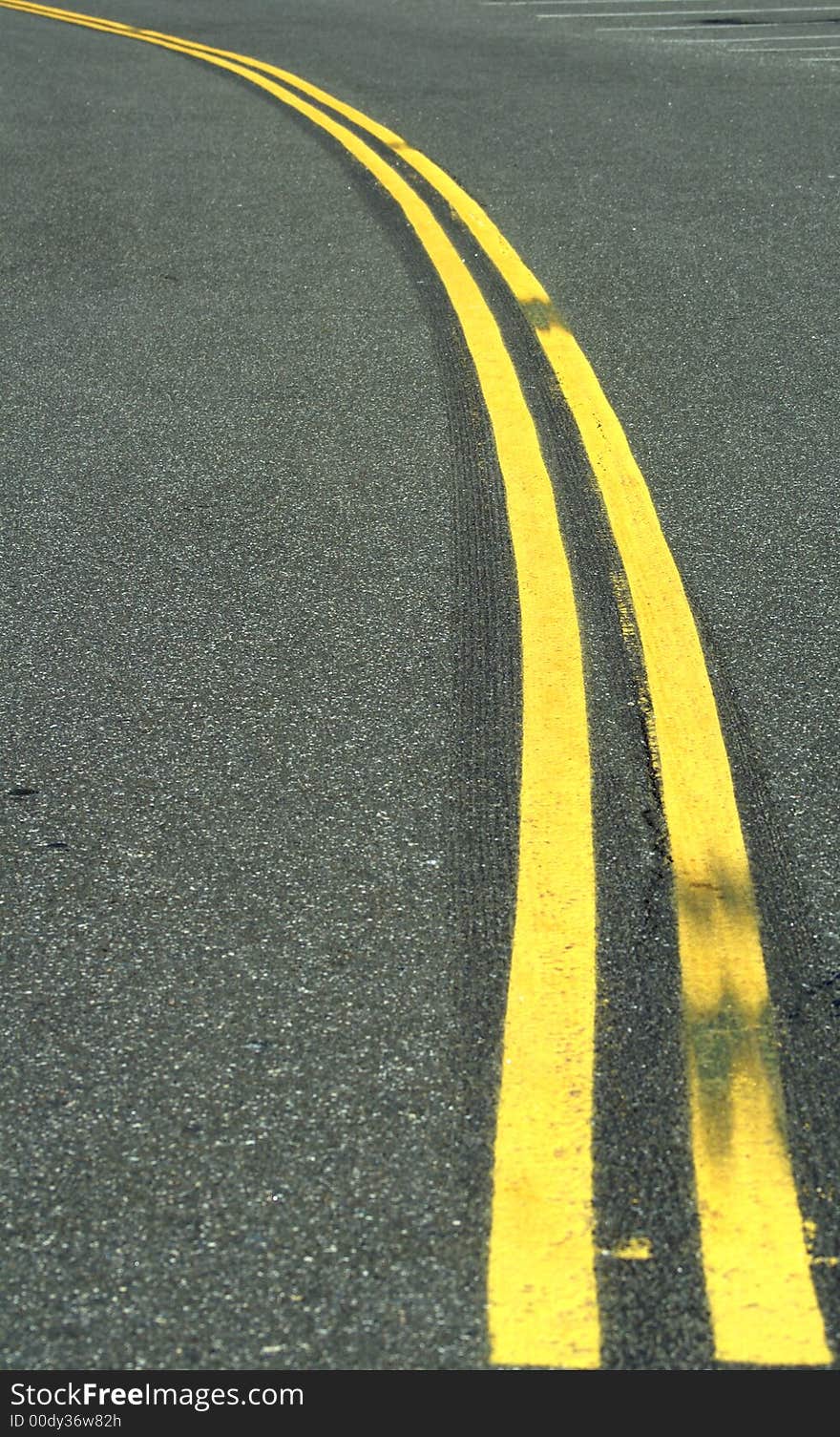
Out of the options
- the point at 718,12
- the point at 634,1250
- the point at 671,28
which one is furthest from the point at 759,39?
the point at 634,1250

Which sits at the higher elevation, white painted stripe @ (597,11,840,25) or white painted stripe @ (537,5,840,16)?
white painted stripe @ (537,5,840,16)

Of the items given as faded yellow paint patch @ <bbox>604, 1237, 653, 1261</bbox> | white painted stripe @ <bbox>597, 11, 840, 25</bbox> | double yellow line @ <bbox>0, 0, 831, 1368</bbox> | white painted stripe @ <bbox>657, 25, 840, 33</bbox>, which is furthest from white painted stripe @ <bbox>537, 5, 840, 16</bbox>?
faded yellow paint patch @ <bbox>604, 1237, 653, 1261</bbox>

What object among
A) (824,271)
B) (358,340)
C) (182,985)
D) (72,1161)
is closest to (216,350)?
(358,340)

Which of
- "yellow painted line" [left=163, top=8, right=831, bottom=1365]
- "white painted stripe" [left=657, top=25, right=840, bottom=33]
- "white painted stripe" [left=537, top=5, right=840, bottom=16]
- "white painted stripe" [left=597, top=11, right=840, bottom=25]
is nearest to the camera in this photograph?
"yellow painted line" [left=163, top=8, right=831, bottom=1365]

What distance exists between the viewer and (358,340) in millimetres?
6844

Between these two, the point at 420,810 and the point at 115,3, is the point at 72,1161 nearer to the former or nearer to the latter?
the point at 420,810

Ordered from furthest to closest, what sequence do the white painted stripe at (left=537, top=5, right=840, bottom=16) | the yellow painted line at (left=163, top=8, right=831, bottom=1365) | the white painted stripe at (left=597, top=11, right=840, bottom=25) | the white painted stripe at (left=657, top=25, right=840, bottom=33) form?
1. the white painted stripe at (left=537, top=5, right=840, bottom=16)
2. the white painted stripe at (left=597, top=11, right=840, bottom=25)
3. the white painted stripe at (left=657, top=25, right=840, bottom=33)
4. the yellow painted line at (left=163, top=8, right=831, bottom=1365)

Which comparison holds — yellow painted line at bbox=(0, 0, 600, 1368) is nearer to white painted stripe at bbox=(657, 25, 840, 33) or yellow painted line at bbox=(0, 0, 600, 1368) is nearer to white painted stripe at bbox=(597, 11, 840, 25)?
white painted stripe at bbox=(657, 25, 840, 33)

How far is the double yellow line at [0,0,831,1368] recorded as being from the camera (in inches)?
92.0

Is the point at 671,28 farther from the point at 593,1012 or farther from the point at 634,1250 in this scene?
the point at 634,1250

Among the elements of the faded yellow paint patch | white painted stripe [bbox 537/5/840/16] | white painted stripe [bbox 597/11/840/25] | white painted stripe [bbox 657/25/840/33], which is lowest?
the faded yellow paint patch

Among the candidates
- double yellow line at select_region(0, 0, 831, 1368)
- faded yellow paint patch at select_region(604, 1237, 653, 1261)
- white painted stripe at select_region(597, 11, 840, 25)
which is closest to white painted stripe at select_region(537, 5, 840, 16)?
white painted stripe at select_region(597, 11, 840, 25)

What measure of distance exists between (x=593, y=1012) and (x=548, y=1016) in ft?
0.27

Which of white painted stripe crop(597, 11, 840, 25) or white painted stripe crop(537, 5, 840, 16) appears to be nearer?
white painted stripe crop(597, 11, 840, 25)
